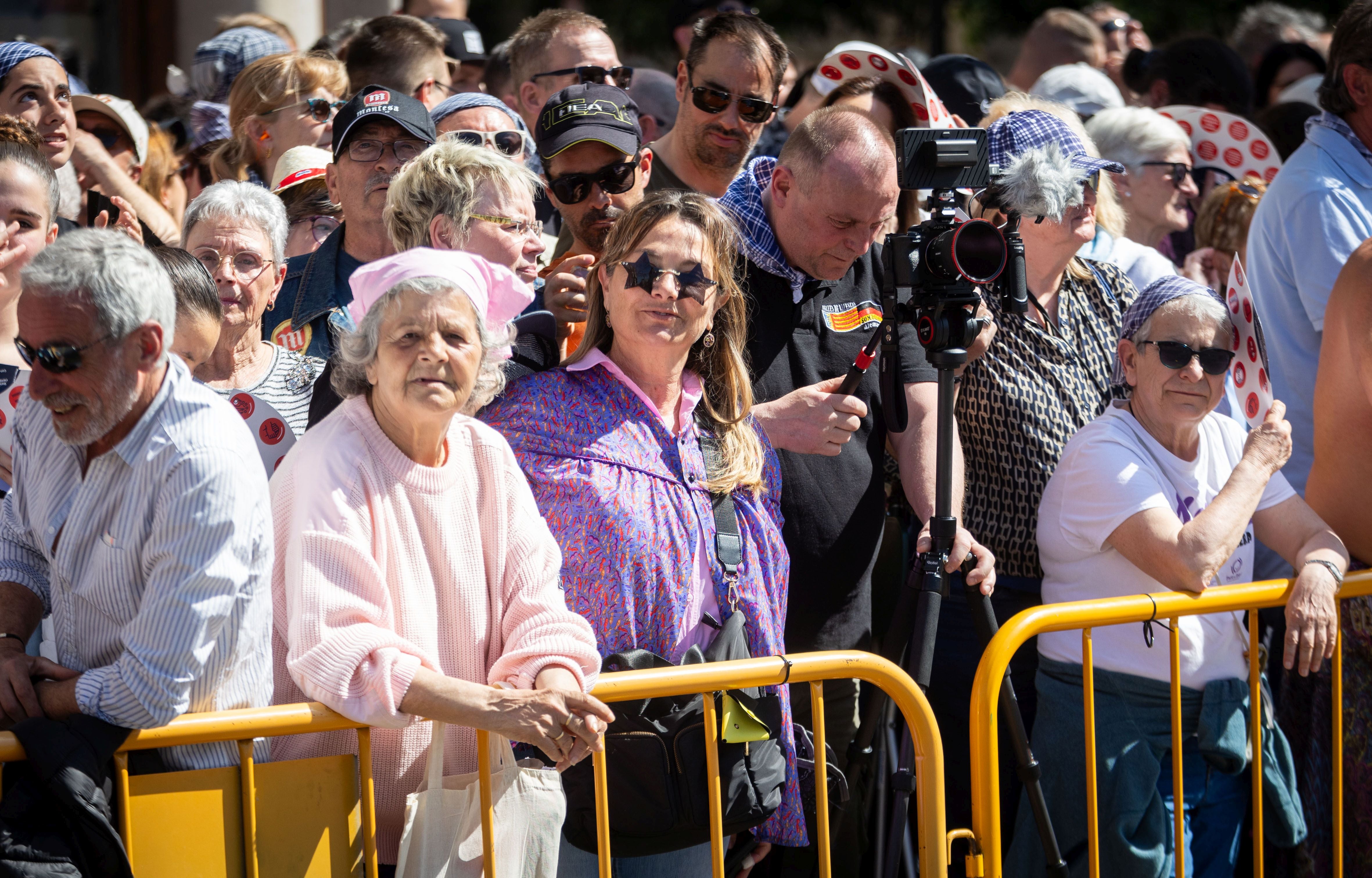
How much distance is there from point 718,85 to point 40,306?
260cm

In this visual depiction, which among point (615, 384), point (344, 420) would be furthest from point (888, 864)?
point (344, 420)

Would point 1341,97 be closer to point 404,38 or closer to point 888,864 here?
point 888,864

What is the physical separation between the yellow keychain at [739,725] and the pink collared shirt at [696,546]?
16 cm

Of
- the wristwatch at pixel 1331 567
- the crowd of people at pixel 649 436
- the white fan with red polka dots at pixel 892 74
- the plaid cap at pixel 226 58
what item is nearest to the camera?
the crowd of people at pixel 649 436

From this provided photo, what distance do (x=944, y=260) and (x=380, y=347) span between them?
4.08 feet

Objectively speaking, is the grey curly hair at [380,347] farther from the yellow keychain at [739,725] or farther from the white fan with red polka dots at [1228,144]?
the white fan with red polka dots at [1228,144]

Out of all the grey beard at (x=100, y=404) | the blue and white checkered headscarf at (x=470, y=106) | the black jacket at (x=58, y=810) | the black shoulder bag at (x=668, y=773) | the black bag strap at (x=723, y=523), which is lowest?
the black shoulder bag at (x=668, y=773)

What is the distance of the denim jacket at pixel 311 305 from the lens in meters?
3.34

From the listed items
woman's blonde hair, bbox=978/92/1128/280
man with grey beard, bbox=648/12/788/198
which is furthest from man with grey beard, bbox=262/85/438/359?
woman's blonde hair, bbox=978/92/1128/280

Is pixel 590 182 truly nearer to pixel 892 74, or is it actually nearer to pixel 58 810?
pixel 892 74

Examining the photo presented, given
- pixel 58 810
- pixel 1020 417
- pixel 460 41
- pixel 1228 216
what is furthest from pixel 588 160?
pixel 460 41

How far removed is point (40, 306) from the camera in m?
2.08

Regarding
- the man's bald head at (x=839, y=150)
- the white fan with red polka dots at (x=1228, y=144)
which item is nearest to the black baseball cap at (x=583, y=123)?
the man's bald head at (x=839, y=150)

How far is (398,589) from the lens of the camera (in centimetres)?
230
